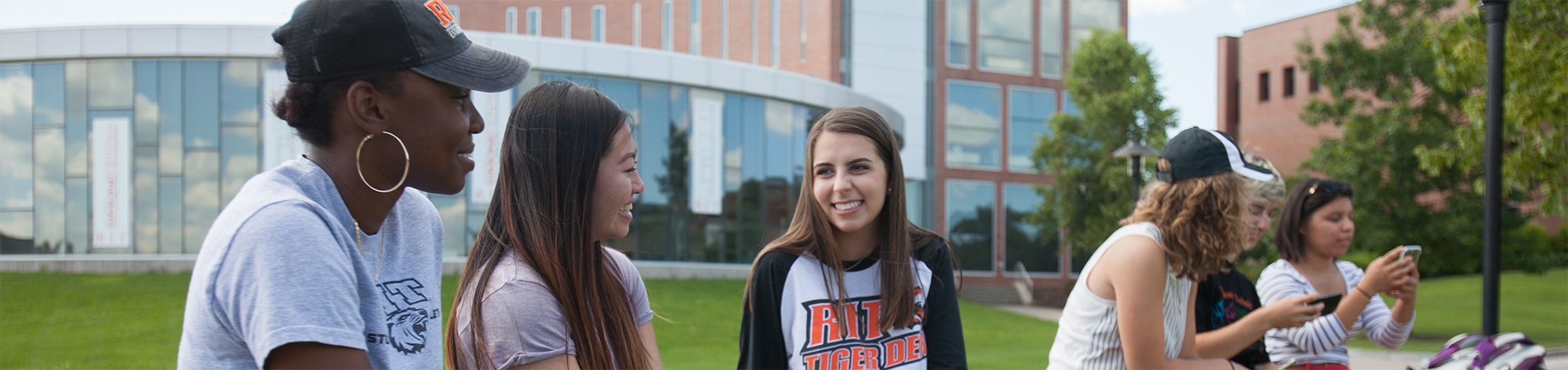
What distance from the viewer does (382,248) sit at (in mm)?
1611

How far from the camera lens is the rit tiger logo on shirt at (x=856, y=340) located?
108 inches

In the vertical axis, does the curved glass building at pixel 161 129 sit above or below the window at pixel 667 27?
below

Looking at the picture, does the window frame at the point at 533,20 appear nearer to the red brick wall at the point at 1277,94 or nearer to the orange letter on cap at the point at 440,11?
the red brick wall at the point at 1277,94

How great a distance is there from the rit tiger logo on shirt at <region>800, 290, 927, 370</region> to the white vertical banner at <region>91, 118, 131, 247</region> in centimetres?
2123

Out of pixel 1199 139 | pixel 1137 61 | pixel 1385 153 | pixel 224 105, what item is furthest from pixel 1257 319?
pixel 1137 61

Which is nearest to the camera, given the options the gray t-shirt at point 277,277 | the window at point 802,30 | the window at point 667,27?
the gray t-shirt at point 277,277

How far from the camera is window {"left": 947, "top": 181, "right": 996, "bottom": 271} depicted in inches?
1347

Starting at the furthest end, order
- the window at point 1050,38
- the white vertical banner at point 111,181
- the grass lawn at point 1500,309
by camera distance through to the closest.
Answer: the window at point 1050,38 < the white vertical banner at point 111,181 < the grass lawn at point 1500,309

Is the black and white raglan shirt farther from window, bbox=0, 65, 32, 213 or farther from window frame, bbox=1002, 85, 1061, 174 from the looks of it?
window frame, bbox=1002, 85, 1061, 174

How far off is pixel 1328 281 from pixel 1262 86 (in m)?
41.4

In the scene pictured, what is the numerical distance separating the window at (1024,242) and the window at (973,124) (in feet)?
5.04

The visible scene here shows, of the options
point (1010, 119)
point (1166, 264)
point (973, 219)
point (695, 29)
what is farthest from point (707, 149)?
point (1166, 264)

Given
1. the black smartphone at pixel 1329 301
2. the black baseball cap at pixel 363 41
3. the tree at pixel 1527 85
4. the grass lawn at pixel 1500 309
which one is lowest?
the grass lawn at pixel 1500 309

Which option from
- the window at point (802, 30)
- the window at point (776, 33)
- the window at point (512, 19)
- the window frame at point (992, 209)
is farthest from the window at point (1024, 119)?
the window at point (512, 19)
